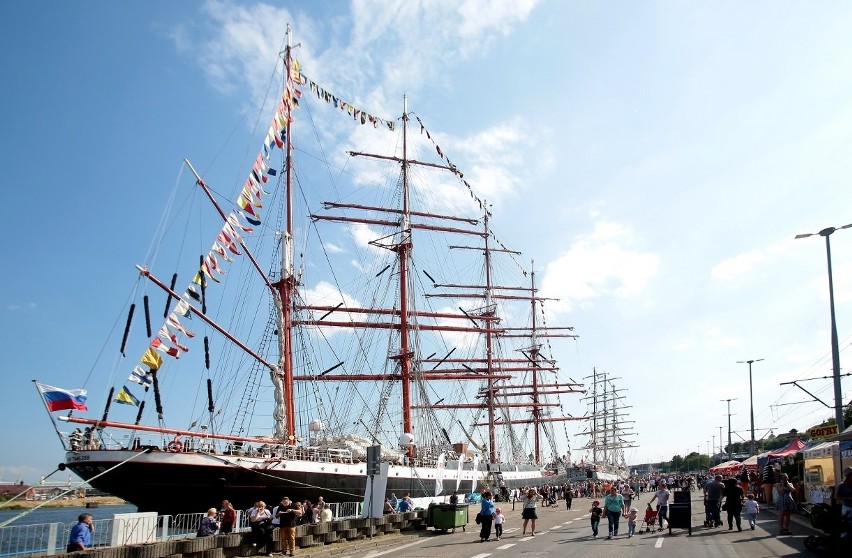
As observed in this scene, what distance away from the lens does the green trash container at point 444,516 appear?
23.8m

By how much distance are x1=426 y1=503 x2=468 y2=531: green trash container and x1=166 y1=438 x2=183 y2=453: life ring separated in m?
9.59

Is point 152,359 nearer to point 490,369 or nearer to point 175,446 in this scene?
point 175,446

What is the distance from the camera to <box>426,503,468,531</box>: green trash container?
78.2 ft

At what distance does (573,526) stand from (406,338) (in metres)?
→ 22.9

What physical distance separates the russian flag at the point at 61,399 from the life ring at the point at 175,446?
6324 millimetres

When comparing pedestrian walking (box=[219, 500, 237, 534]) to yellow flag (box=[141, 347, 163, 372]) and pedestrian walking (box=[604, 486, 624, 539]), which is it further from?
pedestrian walking (box=[604, 486, 624, 539])

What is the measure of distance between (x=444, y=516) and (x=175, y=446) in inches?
409

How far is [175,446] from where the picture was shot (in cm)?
2584

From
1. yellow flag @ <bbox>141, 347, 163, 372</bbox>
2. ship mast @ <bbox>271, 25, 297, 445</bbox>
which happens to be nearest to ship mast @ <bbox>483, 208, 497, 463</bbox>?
ship mast @ <bbox>271, 25, 297, 445</bbox>

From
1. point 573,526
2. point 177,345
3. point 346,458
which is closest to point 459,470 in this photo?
point 346,458

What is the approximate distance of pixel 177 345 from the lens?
879 inches

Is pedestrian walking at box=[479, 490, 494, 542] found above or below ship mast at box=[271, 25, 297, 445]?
below

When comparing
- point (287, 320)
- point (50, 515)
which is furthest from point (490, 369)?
point (50, 515)

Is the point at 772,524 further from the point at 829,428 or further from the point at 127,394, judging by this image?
the point at 127,394
